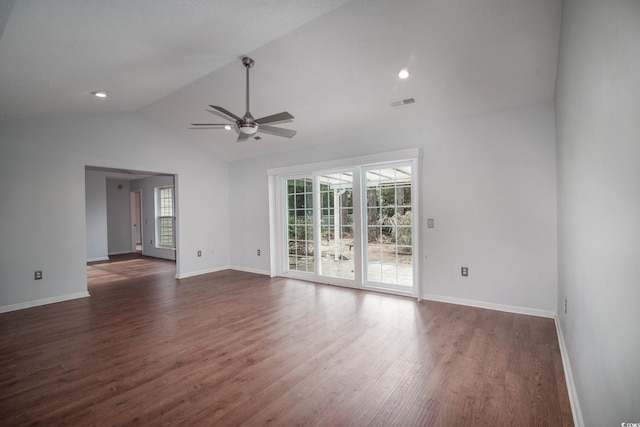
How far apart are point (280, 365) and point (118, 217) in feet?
31.8

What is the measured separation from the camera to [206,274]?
6.28 m

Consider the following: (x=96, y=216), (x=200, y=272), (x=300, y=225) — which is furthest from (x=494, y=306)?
(x=96, y=216)

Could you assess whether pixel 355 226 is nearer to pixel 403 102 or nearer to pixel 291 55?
pixel 403 102

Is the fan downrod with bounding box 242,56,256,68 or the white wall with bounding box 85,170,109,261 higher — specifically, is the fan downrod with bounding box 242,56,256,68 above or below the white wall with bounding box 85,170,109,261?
above

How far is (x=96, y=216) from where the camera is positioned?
8500 millimetres

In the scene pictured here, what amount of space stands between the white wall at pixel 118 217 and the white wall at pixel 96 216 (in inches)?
34.3

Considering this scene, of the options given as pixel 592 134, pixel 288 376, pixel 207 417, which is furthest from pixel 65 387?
pixel 592 134

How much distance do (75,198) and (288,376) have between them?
15.1ft

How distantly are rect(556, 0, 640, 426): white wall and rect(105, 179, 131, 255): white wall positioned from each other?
11406 millimetres

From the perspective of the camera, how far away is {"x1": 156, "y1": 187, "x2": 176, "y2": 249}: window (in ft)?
28.5

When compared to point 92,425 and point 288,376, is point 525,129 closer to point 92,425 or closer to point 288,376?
point 288,376

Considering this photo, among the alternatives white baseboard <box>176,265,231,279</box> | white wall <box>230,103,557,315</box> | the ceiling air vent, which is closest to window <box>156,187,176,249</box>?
white baseboard <box>176,265,231,279</box>

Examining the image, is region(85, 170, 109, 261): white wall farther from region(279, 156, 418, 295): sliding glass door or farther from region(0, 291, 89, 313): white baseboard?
region(279, 156, 418, 295): sliding glass door

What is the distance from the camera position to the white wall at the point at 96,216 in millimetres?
8336
